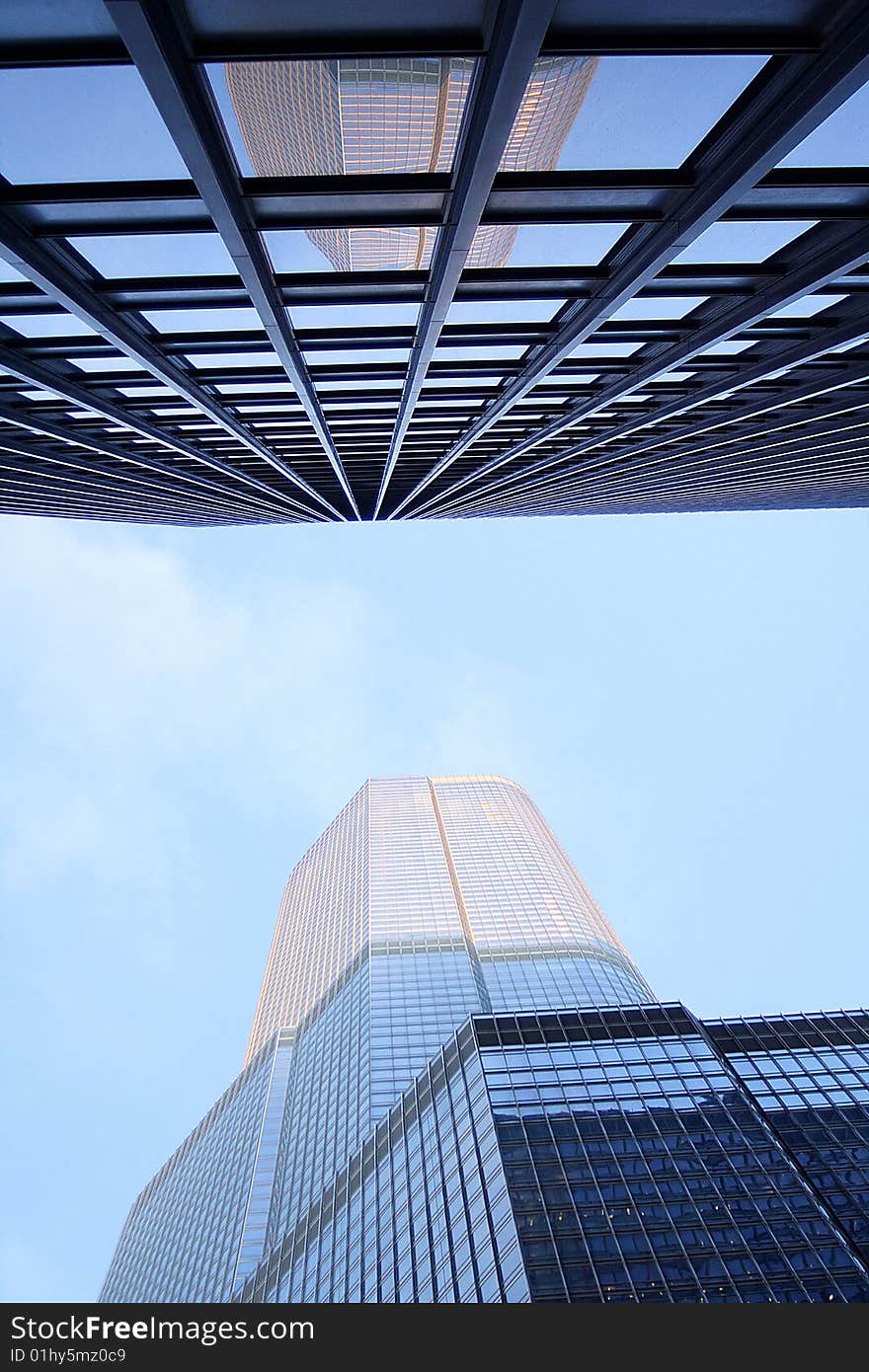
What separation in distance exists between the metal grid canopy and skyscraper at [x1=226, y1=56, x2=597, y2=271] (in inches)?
11.2

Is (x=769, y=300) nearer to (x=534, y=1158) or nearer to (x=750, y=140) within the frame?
(x=750, y=140)

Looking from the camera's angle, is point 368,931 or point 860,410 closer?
point 860,410

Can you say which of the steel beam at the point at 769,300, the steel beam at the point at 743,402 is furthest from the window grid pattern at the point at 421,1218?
the steel beam at the point at 769,300

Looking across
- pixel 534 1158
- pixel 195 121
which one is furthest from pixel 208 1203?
pixel 195 121

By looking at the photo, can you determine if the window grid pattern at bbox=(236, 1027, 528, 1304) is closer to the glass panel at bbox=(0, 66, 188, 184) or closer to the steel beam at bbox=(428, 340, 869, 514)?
the steel beam at bbox=(428, 340, 869, 514)

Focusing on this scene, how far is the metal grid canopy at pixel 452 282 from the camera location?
7.77 m

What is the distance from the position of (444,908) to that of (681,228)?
14876cm

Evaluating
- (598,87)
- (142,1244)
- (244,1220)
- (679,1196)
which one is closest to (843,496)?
(679,1196)

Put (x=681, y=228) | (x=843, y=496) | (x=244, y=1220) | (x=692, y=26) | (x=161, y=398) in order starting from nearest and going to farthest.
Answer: (x=692, y=26) → (x=681, y=228) → (x=161, y=398) → (x=843, y=496) → (x=244, y=1220)

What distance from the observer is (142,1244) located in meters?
138

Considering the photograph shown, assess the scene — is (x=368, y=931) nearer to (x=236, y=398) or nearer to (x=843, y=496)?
(x=843, y=496)

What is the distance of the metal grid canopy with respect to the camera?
777 cm

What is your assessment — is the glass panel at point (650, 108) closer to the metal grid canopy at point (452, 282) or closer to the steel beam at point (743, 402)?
the metal grid canopy at point (452, 282)

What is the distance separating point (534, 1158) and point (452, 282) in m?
53.5
